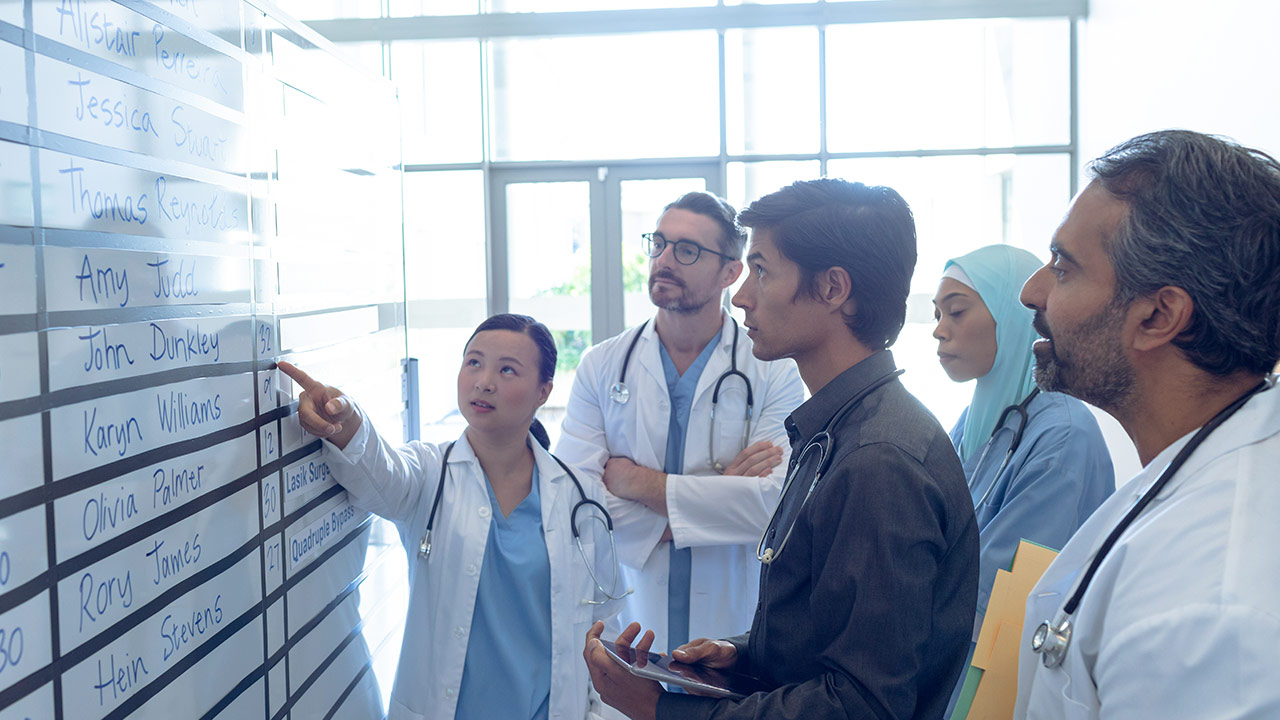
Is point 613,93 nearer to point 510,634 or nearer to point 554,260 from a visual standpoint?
point 554,260

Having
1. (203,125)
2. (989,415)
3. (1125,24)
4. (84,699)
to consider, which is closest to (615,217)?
(1125,24)

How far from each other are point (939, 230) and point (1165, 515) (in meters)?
4.81

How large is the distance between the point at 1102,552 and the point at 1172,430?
0.52 ft

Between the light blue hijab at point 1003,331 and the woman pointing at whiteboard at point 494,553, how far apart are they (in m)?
0.86

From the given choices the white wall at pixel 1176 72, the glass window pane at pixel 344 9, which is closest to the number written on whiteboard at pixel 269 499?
the glass window pane at pixel 344 9

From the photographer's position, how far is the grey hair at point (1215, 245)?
89 centimetres

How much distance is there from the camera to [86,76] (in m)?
0.89

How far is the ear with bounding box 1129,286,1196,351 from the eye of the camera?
913 millimetres

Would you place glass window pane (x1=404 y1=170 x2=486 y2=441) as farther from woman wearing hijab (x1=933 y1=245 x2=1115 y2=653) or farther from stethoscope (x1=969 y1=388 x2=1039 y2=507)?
stethoscope (x1=969 y1=388 x2=1039 y2=507)

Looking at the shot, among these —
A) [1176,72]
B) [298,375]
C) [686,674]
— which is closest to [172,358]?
[298,375]

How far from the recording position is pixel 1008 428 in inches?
68.2

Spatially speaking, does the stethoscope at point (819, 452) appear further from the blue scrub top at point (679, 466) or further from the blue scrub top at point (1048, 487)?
the blue scrub top at point (679, 466)

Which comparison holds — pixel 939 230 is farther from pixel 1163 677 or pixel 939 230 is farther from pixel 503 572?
pixel 1163 677

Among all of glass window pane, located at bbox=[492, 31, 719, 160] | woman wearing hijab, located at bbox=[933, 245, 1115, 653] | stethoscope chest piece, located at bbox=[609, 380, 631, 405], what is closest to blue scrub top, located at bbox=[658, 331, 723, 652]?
stethoscope chest piece, located at bbox=[609, 380, 631, 405]
